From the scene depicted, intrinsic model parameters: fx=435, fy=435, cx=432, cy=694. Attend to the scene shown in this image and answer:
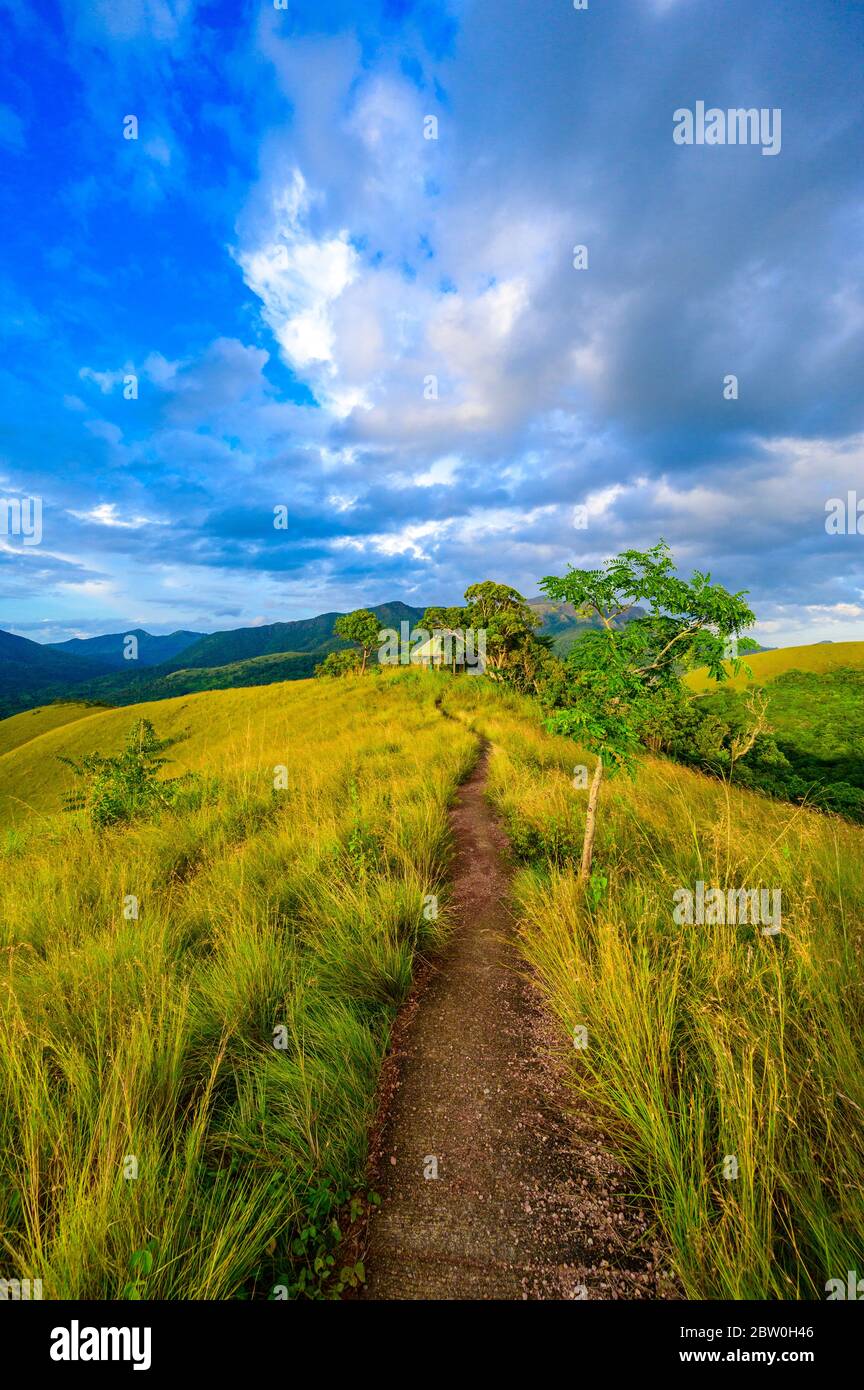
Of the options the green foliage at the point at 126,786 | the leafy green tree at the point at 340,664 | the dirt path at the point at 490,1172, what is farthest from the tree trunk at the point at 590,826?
the leafy green tree at the point at 340,664

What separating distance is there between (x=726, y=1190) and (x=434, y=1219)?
1.23 metres

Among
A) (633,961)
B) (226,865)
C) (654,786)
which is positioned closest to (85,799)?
(226,865)

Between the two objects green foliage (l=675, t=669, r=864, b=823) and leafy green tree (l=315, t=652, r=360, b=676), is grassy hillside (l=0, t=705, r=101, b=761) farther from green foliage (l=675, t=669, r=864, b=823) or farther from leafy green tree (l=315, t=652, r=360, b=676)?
green foliage (l=675, t=669, r=864, b=823)

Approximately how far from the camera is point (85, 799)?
300 inches

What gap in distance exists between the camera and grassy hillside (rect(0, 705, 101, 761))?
5962 cm

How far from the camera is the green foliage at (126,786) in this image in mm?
7035

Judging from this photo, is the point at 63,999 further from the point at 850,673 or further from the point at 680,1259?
the point at 850,673

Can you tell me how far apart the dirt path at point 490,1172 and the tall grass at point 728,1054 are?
0.20 m

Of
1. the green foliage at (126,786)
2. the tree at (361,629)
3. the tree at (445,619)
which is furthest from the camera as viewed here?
the tree at (361,629)

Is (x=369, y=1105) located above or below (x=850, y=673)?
below

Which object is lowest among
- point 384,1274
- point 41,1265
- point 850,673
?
point 384,1274

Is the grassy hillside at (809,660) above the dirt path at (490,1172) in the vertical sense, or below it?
above

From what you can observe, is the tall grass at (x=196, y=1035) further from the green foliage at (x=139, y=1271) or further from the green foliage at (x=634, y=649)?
the green foliage at (x=634, y=649)

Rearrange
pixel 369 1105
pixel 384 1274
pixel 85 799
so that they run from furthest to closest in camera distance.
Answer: pixel 85 799
pixel 369 1105
pixel 384 1274
